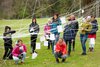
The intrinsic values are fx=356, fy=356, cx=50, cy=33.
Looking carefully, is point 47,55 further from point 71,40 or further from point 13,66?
point 13,66

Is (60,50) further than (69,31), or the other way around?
(69,31)

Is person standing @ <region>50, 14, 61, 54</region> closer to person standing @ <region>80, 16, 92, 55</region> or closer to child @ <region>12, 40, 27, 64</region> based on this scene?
person standing @ <region>80, 16, 92, 55</region>

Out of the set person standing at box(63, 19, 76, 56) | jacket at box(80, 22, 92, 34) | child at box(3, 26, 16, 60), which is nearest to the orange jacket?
person standing at box(63, 19, 76, 56)

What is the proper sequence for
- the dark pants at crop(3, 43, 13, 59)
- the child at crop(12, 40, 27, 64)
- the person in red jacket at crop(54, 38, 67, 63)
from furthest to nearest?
the dark pants at crop(3, 43, 13, 59) < the child at crop(12, 40, 27, 64) < the person in red jacket at crop(54, 38, 67, 63)

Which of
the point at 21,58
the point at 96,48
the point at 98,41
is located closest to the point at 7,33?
the point at 21,58

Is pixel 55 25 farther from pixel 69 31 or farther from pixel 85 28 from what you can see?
pixel 85 28

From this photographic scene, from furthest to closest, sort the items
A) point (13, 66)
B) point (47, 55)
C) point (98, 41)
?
point (98, 41) → point (47, 55) → point (13, 66)

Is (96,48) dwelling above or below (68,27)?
below

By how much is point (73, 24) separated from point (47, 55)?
178 cm

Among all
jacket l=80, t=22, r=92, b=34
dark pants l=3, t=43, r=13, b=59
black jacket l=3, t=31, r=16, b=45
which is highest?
jacket l=80, t=22, r=92, b=34

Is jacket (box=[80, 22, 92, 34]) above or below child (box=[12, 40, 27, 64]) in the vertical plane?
above

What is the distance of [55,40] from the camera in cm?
1424

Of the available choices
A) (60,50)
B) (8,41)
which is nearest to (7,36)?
(8,41)

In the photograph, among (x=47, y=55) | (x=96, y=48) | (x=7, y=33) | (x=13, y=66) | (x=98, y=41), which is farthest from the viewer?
(x=98, y=41)
